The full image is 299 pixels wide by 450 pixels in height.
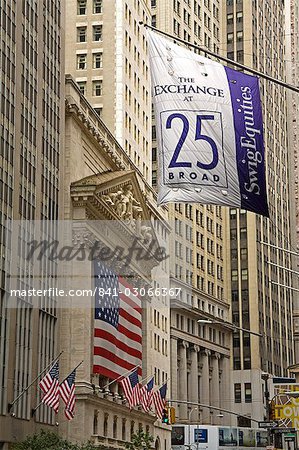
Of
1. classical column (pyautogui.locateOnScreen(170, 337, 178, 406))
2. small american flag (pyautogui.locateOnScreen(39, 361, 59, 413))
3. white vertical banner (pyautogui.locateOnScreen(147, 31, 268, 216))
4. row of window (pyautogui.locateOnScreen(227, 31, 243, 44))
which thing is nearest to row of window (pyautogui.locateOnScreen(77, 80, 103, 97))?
classical column (pyautogui.locateOnScreen(170, 337, 178, 406))

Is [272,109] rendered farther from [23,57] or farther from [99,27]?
[23,57]

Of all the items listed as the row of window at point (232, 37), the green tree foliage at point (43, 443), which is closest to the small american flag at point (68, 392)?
the green tree foliage at point (43, 443)

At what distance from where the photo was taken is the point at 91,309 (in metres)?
69.1

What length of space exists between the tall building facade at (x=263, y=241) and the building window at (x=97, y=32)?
4872 cm

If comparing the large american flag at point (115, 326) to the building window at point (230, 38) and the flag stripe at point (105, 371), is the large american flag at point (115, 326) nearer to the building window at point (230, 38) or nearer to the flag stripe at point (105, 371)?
the flag stripe at point (105, 371)

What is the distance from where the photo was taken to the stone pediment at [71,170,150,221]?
69062 millimetres

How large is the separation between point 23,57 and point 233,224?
8910cm

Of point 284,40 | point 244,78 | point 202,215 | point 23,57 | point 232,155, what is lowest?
point 232,155

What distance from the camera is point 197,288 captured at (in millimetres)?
130375

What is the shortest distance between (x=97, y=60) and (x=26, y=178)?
40.0 meters

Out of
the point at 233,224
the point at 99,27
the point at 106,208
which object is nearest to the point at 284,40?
the point at 233,224

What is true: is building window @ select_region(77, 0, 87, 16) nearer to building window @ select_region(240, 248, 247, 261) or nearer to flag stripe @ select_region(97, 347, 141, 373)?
flag stripe @ select_region(97, 347, 141, 373)

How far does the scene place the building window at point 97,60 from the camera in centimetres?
9650

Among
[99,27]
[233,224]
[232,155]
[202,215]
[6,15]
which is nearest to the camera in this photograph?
[232,155]
